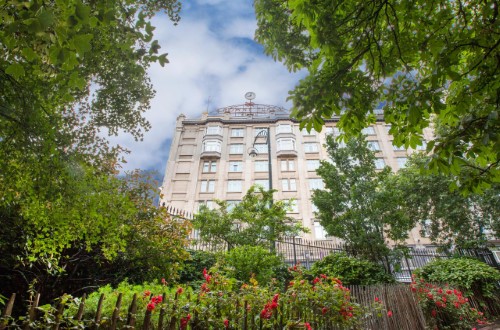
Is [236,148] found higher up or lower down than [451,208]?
higher up

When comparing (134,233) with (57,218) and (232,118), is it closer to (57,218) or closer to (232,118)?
(57,218)

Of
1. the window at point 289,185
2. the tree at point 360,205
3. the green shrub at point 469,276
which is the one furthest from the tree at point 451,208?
the window at point 289,185

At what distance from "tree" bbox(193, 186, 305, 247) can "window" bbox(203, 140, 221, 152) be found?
22.8 metres

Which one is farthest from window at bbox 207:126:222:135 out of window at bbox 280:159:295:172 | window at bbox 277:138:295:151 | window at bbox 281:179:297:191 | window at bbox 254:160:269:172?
window at bbox 281:179:297:191

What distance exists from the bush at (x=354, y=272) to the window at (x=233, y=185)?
23039 millimetres

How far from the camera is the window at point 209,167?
36.2 m

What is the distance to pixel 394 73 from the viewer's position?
421 centimetres

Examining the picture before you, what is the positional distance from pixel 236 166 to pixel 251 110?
12065mm

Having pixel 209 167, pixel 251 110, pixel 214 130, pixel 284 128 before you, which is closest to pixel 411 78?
pixel 209 167

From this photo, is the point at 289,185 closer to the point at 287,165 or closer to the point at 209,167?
the point at 287,165

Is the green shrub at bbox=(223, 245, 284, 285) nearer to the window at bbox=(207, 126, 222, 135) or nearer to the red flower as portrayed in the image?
the red flower

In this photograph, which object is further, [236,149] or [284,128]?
[284,128]

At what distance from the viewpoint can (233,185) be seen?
3509 centimetres

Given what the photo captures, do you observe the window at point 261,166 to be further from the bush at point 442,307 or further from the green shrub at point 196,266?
the bush at point 442,307
